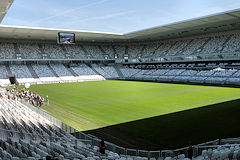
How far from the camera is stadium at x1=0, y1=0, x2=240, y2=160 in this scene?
35.6ft

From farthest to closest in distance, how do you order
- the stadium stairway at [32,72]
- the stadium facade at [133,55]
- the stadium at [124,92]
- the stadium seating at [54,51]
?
the stadium seating at [54,51], the stadium stairway at [32,72], the stadium facade at [133,55], the stadium at [124,92]

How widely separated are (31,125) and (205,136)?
10326 millimetres

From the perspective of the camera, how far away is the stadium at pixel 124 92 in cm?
1084

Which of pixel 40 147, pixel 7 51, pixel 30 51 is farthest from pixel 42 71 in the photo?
pixel 40 147

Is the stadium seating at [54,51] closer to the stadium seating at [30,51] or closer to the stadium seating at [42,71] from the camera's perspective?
the stadium seating at [30,51]

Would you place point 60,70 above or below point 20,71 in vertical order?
above

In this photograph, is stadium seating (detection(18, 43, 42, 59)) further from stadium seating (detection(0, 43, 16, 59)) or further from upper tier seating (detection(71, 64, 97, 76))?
upper tier seating (detection(71, 64, 97, 76))

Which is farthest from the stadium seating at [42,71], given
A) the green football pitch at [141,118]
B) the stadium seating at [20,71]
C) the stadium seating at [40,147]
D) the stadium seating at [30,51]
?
the stadium seating at [40,147]

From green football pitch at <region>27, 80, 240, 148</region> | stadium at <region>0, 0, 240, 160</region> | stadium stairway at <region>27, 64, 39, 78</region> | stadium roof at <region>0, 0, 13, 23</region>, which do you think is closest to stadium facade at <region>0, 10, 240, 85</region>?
stadium stairway at <region>27, 64, 39, 78</region>

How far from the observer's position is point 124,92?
32.9 meters

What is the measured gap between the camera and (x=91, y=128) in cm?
1556

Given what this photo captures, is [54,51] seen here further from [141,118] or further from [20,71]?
[141,118]

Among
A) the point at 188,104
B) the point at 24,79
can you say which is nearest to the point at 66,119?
the point at 188,104

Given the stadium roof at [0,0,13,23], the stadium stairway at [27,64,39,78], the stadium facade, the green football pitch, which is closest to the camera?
the green football pitch
